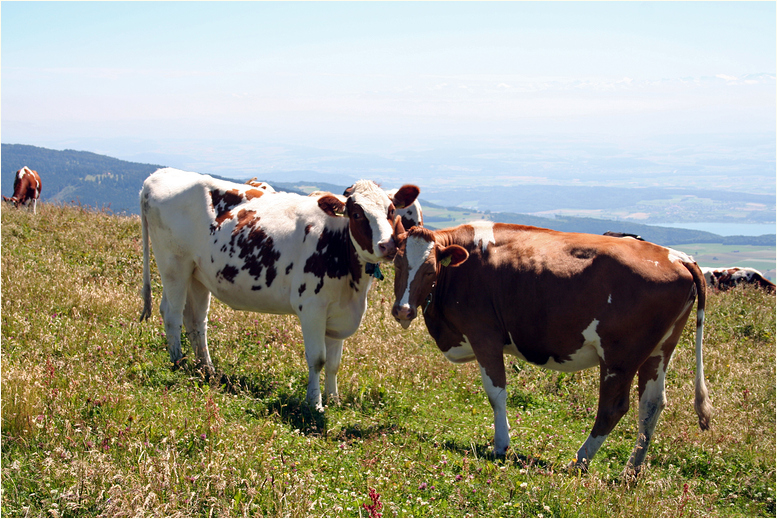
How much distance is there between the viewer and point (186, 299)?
893 centimetres

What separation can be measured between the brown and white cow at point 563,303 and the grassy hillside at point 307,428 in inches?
34.8

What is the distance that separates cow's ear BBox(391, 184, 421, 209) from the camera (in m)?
7.59

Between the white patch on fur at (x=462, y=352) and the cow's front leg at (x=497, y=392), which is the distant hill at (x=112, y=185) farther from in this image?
the cow's front leg at (x=497, y=392)

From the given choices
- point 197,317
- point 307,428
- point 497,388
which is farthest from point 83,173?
point 497,388

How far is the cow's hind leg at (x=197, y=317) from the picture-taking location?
28.7 feet

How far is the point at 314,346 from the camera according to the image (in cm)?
748

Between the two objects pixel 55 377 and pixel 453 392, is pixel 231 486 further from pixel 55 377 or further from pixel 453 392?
pixel 453 392

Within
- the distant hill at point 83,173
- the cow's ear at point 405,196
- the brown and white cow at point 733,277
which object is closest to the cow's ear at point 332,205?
the cow's ear at point 405,196

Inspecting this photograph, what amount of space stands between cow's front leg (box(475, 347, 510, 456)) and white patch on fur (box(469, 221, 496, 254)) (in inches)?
51.3

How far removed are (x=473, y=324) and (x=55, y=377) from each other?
16.0 feet

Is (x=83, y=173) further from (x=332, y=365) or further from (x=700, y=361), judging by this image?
(x=700, y=361)

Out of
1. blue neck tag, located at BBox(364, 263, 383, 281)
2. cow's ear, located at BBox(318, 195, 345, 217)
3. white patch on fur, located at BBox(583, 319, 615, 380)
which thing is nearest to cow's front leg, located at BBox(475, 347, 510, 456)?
white patch on fur, located at BBox(583, 319, 615, 380)

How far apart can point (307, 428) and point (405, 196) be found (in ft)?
10.6

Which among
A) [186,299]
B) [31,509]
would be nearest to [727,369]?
[186,299]
